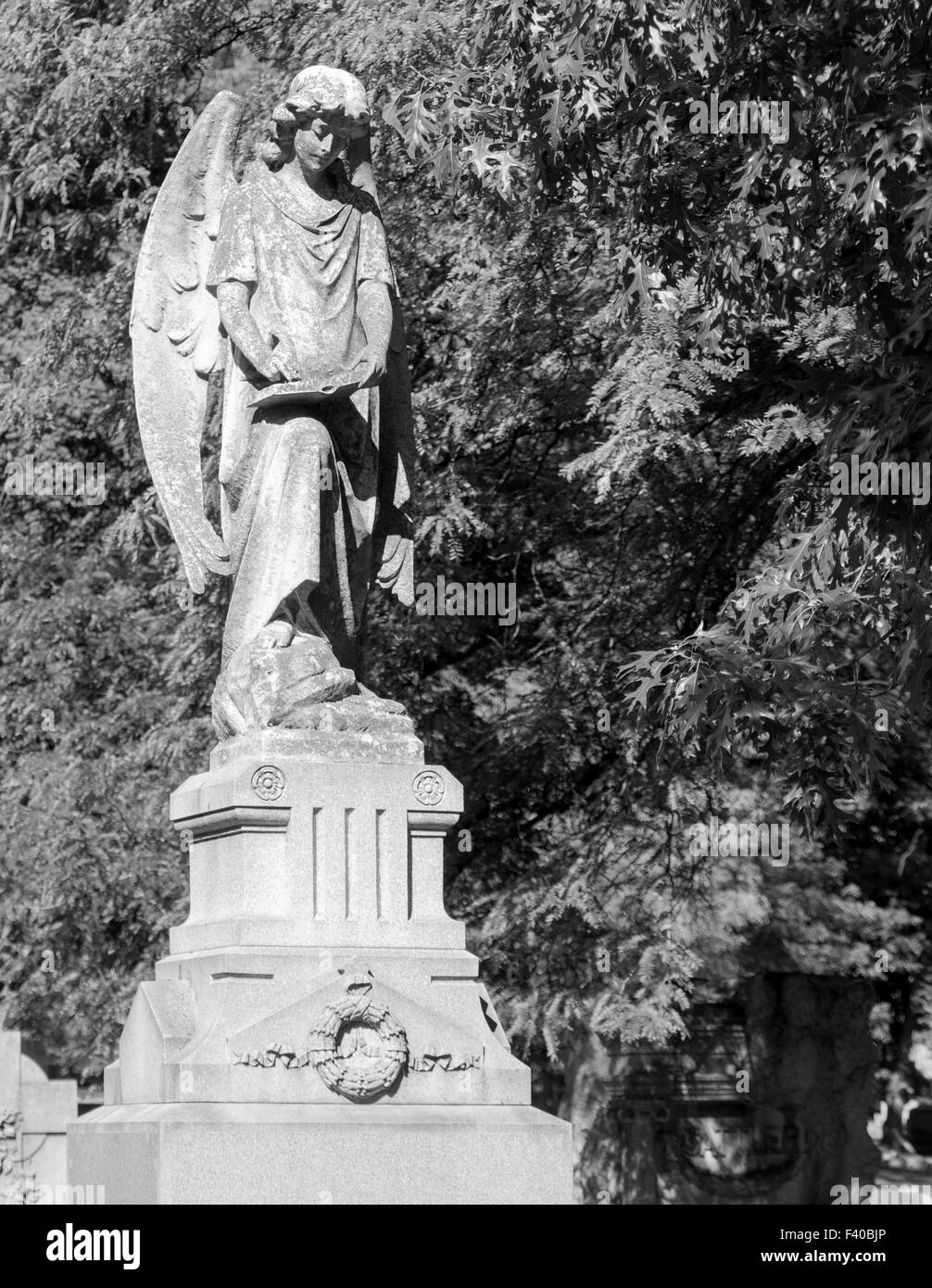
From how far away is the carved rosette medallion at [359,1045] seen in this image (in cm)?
882

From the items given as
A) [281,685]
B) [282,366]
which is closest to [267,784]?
[281,685]

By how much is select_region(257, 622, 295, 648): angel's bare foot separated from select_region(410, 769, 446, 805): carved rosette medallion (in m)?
0.77

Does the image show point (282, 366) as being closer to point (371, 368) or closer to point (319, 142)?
point (371, 368)

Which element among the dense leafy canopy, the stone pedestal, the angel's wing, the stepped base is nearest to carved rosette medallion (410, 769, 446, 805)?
the stone pedestal

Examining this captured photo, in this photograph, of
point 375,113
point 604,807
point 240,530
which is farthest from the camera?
point 604,807

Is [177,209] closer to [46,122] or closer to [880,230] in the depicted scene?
[880,230]

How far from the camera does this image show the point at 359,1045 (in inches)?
350

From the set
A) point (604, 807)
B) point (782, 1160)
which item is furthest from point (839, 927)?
point (604, 807)

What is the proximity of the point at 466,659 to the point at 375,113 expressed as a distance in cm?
372

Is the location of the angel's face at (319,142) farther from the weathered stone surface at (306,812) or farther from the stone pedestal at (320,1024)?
Answer: the stone pedestal at (320,1024)

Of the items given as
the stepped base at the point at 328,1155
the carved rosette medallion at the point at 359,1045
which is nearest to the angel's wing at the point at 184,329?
the carved rosette medallion at the point at 359,1045

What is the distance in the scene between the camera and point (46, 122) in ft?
56.4

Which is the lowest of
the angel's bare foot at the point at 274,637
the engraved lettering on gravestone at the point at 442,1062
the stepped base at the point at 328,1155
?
the stepped base at the point at 328,1155

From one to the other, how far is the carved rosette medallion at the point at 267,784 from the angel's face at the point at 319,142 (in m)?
2.53
